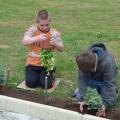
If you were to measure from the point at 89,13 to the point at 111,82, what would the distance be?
7.74 meters

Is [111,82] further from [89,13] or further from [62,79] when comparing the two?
[89,13]

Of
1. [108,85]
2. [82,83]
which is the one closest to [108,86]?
[108,85]

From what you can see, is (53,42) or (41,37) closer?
(41,37)

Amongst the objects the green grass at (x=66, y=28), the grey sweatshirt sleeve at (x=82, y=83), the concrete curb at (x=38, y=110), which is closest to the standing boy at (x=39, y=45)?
the green grass at (x=66, y=28)

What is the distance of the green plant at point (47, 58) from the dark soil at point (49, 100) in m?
0.45

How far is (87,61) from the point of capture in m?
5.46

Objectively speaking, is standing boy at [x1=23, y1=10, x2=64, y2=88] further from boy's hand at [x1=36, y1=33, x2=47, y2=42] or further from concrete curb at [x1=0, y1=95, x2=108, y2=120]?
concrete curb at [x1=0, y1=95, x2=108, y2=120]

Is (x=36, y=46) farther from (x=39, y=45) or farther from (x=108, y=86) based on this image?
(x=108, y=86)

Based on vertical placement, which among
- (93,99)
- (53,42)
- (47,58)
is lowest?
(93,99)

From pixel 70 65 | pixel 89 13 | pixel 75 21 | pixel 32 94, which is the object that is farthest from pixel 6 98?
pixel 89 13

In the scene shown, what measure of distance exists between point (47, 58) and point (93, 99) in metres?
1.31

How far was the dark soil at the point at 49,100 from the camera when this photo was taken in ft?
19.2

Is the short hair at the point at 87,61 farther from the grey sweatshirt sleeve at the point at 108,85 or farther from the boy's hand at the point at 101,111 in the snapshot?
the boy's hand at the point at 101,111

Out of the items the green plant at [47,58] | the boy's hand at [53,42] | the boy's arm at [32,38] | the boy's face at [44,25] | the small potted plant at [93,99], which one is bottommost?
the small potted plant at [93,99]
